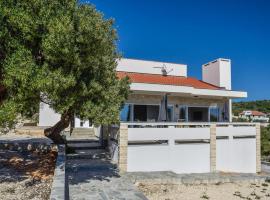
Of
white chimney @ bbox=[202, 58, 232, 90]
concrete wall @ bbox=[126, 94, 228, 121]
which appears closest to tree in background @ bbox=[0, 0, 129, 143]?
concrete wall @ bbox=[126, 94, 228, 121]

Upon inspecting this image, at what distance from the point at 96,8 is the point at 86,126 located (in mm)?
23217

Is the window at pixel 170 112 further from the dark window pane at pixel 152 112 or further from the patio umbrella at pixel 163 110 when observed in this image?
the dark window pane at pixel 152 112

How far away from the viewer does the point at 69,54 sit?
8.07 metres

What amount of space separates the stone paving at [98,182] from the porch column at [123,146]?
0.36 m

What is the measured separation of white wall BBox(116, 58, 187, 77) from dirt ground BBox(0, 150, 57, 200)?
1163cm

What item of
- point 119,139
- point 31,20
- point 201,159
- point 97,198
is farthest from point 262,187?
point 31,20

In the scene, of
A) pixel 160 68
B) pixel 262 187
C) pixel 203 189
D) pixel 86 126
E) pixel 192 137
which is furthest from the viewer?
pixel 86 126

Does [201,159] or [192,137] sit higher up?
[192,137]

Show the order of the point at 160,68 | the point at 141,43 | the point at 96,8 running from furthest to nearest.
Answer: the point at 141,43
the point at 160,68
the point at 96,8

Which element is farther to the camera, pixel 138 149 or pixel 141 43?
pixel 141 43

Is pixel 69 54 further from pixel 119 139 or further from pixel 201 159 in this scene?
pixel 201 159

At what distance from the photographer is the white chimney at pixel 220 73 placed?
83.3ft

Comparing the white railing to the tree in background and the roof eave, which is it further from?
the tree in background

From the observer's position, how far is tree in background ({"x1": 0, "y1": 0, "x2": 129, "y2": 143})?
7.76 m
